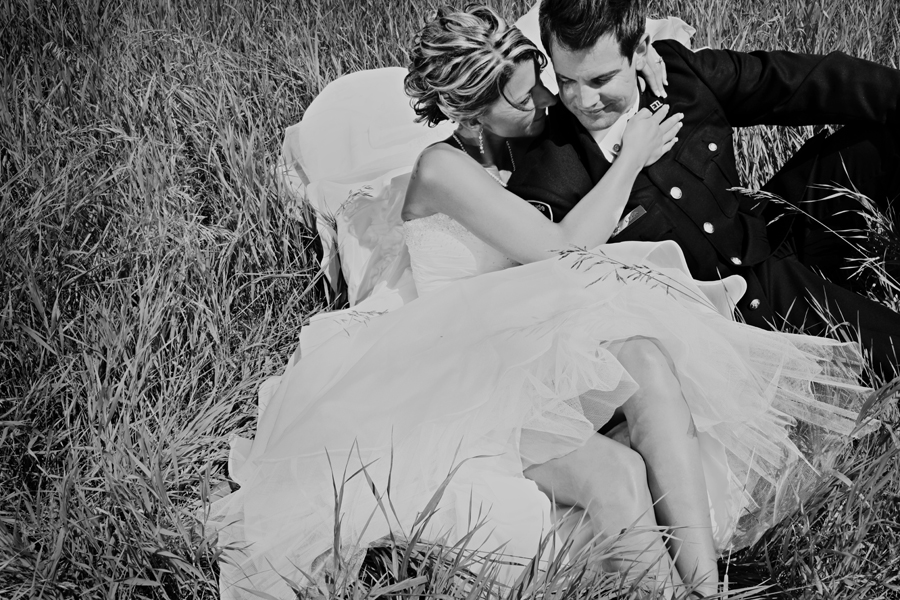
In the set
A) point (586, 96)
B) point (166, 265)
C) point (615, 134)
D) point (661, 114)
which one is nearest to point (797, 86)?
point (661, 114)

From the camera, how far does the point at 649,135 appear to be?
2.59 m

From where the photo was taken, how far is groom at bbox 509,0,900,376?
2598mm

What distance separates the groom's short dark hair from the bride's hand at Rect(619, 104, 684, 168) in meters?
0.25

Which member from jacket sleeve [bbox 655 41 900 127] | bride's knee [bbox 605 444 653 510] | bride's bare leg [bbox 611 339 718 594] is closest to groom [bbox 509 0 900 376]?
jacket sleeve [bbox 655 41 900 127]

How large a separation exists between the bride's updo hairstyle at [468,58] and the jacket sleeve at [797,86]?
22.0 inches

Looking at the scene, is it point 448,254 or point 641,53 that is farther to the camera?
point 448,254

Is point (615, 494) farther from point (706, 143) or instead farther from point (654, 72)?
point (654, 72)

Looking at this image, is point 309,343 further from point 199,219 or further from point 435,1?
point 435,1

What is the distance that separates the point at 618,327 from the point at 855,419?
2.22 feet

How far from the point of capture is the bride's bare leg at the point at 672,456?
1982mm

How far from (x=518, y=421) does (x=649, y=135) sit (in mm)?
1111

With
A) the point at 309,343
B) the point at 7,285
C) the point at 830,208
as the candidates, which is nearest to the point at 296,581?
the point at 309,343

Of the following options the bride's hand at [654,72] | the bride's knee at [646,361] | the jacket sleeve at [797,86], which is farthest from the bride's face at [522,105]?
the bride's knee at [646,361]

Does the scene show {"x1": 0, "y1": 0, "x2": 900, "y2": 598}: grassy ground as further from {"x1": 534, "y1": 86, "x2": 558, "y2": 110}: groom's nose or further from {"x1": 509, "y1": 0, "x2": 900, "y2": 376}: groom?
{"x1": 534, "y1": 86, "x2": 558, "y2": 110}: groom's nose
